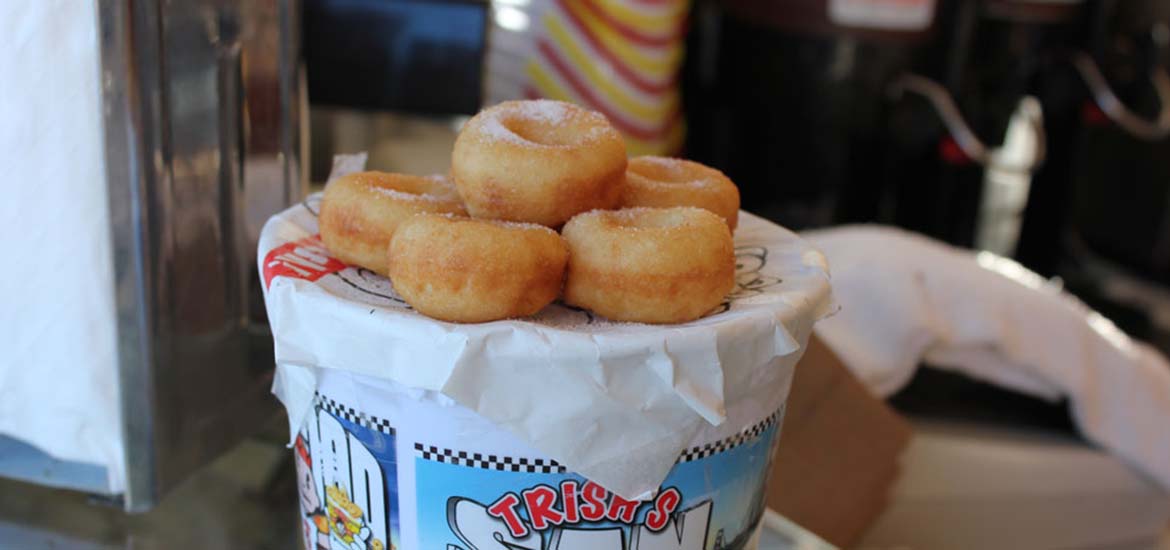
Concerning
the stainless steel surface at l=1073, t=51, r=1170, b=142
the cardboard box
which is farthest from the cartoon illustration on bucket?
the stainless steel surface at l=1073, t=51, r=1170, b=142

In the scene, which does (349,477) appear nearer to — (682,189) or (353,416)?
(353,416)

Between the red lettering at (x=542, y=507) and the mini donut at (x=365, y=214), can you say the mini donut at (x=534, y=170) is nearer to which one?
the mini donut at (x=365, y=214)

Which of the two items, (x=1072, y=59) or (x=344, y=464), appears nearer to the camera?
(x=344, y=464)

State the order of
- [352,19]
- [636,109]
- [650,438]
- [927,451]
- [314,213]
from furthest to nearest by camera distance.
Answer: [636,109] < [352,19] < [927,451] < [314,213] < [650,438]

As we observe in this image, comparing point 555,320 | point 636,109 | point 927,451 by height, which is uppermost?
point 555,320

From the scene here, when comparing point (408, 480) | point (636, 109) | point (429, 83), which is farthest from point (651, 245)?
point (636, 109)

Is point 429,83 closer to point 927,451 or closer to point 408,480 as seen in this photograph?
point 927,451

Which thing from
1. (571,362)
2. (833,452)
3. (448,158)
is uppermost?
(571,362)

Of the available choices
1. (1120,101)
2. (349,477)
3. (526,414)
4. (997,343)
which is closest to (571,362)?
(526,414)
